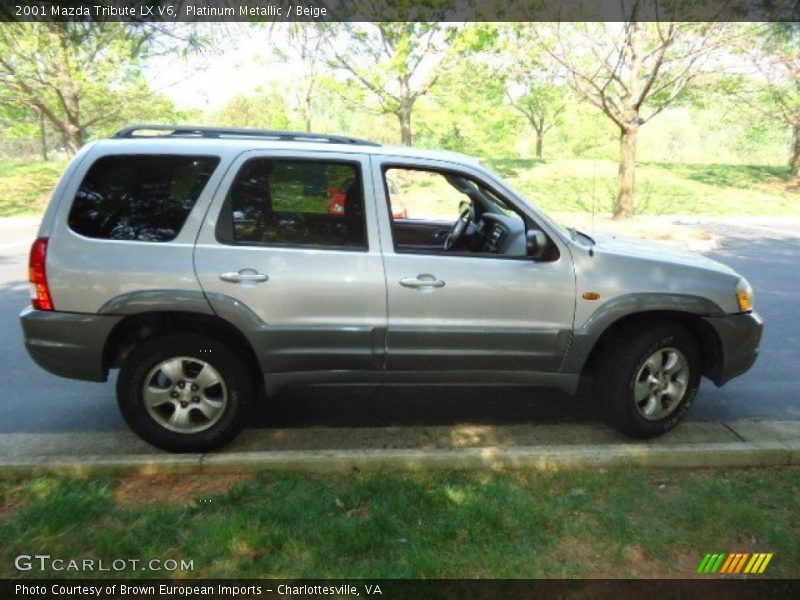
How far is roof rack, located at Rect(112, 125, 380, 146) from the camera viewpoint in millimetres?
3771

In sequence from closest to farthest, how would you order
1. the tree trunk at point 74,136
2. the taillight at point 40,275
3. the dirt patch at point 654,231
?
the taillight at point 40,275, the dirt patch at point 654,231, the tree trunk at point 74,136

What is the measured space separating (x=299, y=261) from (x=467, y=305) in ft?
3.37

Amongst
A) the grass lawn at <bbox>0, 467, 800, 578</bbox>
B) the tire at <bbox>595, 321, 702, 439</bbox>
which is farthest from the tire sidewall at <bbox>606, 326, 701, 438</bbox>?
the grass lawn at <bbox>0, 467, 800, 578</bbox>

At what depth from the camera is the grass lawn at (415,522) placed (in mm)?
2594

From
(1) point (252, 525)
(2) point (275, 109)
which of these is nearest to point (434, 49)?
(2) point (275, 109)

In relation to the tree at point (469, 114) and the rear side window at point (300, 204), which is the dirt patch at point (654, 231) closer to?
the tree at point (469, 114)

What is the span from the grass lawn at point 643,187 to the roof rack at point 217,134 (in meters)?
17.4

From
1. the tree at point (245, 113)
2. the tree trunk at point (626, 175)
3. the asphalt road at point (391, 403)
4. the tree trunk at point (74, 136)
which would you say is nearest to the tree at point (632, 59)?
the tree trunk at point (626, 175)

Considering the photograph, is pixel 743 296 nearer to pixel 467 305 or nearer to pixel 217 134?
pixel 467 305

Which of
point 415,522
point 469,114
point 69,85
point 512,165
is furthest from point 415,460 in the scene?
point 469,114

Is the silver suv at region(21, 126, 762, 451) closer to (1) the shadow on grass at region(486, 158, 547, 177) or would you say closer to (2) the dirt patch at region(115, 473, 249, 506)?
(2) the dirt patch at region(115, 473, 249, 506)

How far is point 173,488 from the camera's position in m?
3.19

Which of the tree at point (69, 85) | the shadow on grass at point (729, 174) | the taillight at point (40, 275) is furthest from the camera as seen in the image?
the shadow on grass at point (729, 174)

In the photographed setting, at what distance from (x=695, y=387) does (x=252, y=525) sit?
285 centimetres
